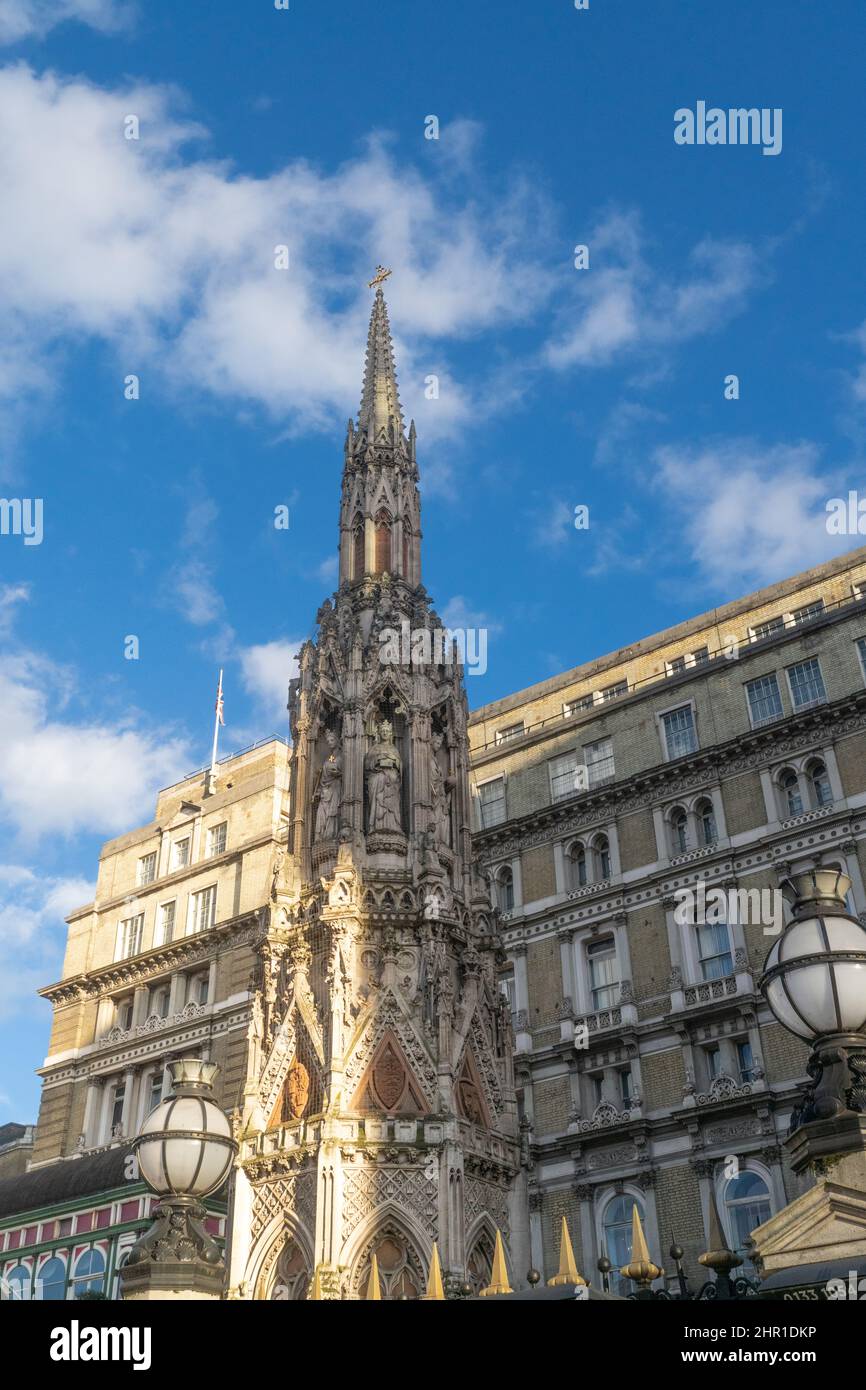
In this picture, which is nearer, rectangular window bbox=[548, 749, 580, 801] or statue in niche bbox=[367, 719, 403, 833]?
statue in niche bbox=[367, 719, 403, 833]

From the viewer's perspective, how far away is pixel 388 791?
2648 centimetres

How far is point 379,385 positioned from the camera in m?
33.6

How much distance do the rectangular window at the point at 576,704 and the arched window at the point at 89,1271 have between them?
25190 mm

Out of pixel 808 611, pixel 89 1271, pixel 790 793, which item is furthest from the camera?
pixel 808 611

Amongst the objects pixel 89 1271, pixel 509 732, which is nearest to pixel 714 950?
pixel 509 732

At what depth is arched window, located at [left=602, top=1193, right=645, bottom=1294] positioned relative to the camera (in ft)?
125

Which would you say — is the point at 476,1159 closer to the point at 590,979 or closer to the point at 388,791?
the point at 388,791

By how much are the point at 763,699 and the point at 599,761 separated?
21.4 feet

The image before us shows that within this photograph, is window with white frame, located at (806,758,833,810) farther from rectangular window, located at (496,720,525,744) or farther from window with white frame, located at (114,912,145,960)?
window with white frame, located at (114,912,145,960)

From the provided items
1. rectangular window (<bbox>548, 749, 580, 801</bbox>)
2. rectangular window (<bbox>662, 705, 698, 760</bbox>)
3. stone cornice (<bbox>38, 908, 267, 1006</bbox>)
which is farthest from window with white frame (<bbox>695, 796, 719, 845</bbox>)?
stone cornice (<bbox>38, 908, 267, 1006</bbox>)

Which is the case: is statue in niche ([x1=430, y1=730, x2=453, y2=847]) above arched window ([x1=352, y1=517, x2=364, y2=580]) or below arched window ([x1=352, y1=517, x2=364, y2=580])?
below

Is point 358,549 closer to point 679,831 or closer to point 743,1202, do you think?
point 679,831

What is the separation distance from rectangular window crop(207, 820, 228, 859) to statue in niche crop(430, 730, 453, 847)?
32.0 metres
